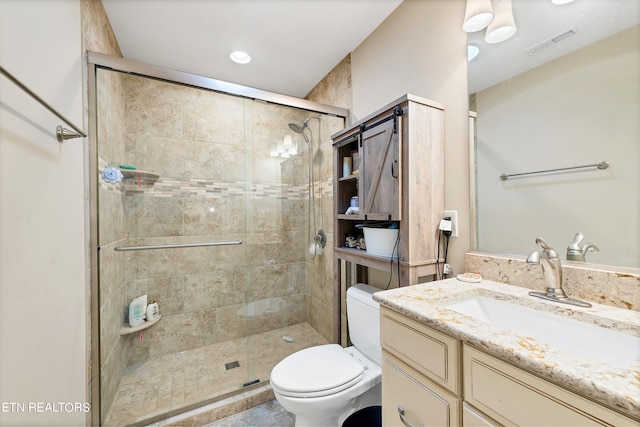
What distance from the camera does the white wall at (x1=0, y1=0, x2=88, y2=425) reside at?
734 millimetres

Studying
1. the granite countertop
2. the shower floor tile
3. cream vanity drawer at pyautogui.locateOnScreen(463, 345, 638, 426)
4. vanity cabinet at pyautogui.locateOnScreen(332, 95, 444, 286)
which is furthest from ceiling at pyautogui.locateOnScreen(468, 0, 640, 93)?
the shower floor tile

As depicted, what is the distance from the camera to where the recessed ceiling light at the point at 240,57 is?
1.97m

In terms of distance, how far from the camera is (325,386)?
117cm

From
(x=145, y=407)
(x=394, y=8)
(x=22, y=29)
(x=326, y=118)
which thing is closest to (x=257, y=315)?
(x=145, y=407)

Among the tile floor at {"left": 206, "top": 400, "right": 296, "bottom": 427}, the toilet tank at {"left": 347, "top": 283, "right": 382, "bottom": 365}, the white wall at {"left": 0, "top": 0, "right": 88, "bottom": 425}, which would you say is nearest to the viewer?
the white wall at {"left": 0, "top": 0, "right": 88, "bottom": 425}

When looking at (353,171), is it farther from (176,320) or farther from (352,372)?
(176,320)

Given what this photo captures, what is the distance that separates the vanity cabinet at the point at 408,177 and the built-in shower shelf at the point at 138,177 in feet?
5.68

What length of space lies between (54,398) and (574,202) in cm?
205

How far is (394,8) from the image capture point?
1.59 metres

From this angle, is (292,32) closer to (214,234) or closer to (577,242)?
(214,234)

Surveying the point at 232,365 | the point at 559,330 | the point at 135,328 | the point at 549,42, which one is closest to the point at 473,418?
the point at 559,330

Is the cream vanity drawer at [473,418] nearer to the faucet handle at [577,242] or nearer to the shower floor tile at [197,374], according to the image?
the faucet handle at [577,242]

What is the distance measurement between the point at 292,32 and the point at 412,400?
2.12 m

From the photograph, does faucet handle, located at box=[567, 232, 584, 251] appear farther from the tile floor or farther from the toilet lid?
the tile floor
